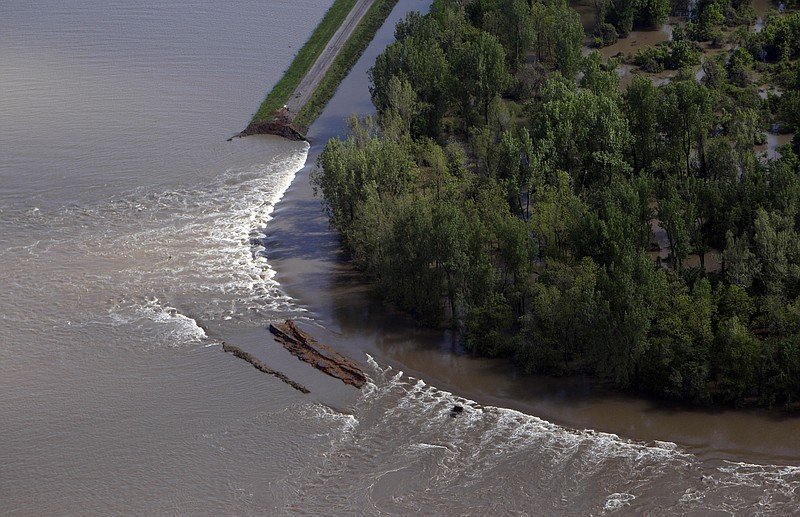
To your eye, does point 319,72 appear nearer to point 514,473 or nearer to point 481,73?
point 481,73

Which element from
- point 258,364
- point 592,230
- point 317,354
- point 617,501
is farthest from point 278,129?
point 617,501

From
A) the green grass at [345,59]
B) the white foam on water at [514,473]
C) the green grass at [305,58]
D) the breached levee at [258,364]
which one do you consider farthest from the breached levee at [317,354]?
the green grass at [305,58]

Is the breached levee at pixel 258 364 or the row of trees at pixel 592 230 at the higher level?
the row of trees at pixel 592 230

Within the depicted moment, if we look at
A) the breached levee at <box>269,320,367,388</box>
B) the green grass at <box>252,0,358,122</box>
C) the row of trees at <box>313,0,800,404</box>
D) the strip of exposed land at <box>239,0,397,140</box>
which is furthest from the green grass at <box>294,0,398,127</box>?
the breached levee at <box>269,320,367,388</box>

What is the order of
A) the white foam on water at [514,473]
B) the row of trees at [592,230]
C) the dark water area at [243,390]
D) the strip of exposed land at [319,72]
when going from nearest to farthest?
the white foam on water at [514,473]
the dark water area at [243,390]
the row of trees at [592,230]
the strip of exposed land at [319,72]

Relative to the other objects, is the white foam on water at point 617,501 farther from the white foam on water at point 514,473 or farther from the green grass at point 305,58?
the green grass at point 305,58

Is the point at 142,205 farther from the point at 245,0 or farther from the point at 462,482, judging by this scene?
the point at 245,0

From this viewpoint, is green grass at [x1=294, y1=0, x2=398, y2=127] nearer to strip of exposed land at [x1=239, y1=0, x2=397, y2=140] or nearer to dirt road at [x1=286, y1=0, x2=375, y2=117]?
strip of exposed land at [x1=239, y1=0, x2=397, y2=140]

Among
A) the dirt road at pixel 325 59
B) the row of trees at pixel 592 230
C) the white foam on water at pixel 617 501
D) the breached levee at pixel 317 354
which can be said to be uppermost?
the dirt road at pixel 325 59
